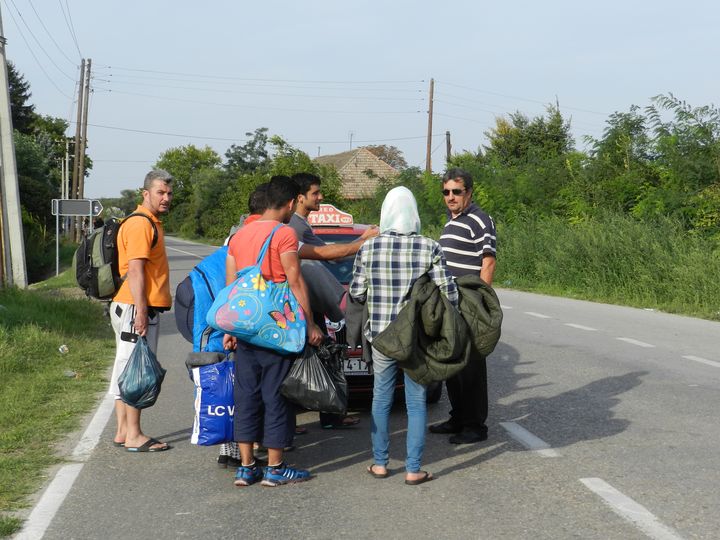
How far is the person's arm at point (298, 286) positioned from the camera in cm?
600

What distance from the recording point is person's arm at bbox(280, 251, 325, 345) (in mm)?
6000

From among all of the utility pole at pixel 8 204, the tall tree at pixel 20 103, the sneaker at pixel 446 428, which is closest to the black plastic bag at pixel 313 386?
the sneaker at pixel 446 428

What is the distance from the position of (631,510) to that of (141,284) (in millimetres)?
3533

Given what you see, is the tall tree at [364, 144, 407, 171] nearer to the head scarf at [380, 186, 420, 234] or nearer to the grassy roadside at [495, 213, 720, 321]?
the grassy roadside at [495, 213, 720, 321]

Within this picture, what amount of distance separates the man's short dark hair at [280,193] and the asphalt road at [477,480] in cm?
173

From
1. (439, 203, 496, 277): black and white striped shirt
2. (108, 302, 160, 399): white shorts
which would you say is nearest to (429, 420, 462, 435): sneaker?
(439, 203, 496, 277): black and white striped shirt

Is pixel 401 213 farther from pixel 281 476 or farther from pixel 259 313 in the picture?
pixel 281 476

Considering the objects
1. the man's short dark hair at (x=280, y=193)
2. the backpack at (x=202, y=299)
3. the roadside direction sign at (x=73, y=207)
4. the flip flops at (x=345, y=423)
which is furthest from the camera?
the roadside direction sign at (x=73, y=207)

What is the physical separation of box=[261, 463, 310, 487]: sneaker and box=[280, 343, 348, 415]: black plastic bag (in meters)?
0.45

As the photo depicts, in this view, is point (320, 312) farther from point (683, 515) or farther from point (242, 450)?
point (683, 515)

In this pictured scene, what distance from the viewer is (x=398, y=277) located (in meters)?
5.98

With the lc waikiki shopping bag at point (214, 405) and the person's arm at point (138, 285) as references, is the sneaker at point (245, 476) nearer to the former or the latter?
the lc waikiki shopping bag at point (214, 405)

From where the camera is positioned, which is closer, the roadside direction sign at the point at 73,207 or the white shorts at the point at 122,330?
the white shorts at the point at 122,330

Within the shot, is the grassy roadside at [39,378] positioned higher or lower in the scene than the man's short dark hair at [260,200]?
lower
